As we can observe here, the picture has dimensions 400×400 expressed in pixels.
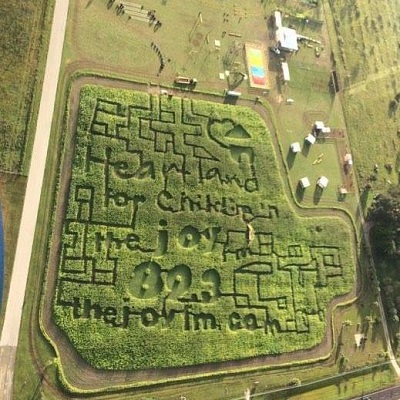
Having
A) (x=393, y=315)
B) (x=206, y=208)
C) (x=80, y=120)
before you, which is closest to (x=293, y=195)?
(x=206, y=208)

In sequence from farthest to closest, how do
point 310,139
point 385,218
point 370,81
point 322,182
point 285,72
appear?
point 370,81, point 285,72, point 310,139, point 322,182, point 385,218

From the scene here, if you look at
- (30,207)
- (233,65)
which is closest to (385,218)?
(233,65)

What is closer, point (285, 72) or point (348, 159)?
point (285, 72)

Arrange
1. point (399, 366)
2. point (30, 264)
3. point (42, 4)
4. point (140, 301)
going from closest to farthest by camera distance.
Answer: point (30, 264) → point (140, 301) → point (42, 4) → point (399, 366)

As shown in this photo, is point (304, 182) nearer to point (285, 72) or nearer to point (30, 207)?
point (285, 72)

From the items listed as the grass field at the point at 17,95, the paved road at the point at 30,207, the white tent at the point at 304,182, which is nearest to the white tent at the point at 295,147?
the white tent at the point at 304,182

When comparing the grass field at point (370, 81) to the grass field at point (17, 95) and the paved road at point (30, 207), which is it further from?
the grass field at point (17, 95)

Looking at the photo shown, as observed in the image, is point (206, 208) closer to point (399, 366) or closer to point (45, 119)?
point (45, 119)

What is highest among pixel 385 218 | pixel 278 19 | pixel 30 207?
pixel 278 19
